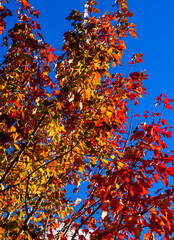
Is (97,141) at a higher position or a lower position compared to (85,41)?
lower

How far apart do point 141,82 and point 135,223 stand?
2.92 m

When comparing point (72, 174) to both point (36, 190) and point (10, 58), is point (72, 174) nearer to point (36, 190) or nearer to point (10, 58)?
point (36, 190)

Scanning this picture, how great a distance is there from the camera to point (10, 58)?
3.32 m

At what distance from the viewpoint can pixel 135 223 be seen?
7.20 feet

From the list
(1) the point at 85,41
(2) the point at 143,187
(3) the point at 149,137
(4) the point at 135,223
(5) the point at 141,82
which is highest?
(5) the point at 141,82

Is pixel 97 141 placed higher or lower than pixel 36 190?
higher

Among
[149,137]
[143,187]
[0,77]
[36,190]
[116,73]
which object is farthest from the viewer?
[116,73]

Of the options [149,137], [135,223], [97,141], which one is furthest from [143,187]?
[97,141]

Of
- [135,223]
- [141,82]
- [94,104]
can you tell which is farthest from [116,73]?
[135,223]

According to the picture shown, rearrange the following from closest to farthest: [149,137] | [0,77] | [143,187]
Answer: [143,187], [149,137], [0,77]

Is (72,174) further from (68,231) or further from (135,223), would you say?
(135,223)

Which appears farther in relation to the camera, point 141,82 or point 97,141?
point 141,82

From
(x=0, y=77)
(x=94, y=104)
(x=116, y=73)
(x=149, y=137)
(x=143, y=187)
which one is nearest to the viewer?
(x=143, y=187)

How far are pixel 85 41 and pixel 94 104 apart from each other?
0.98m
